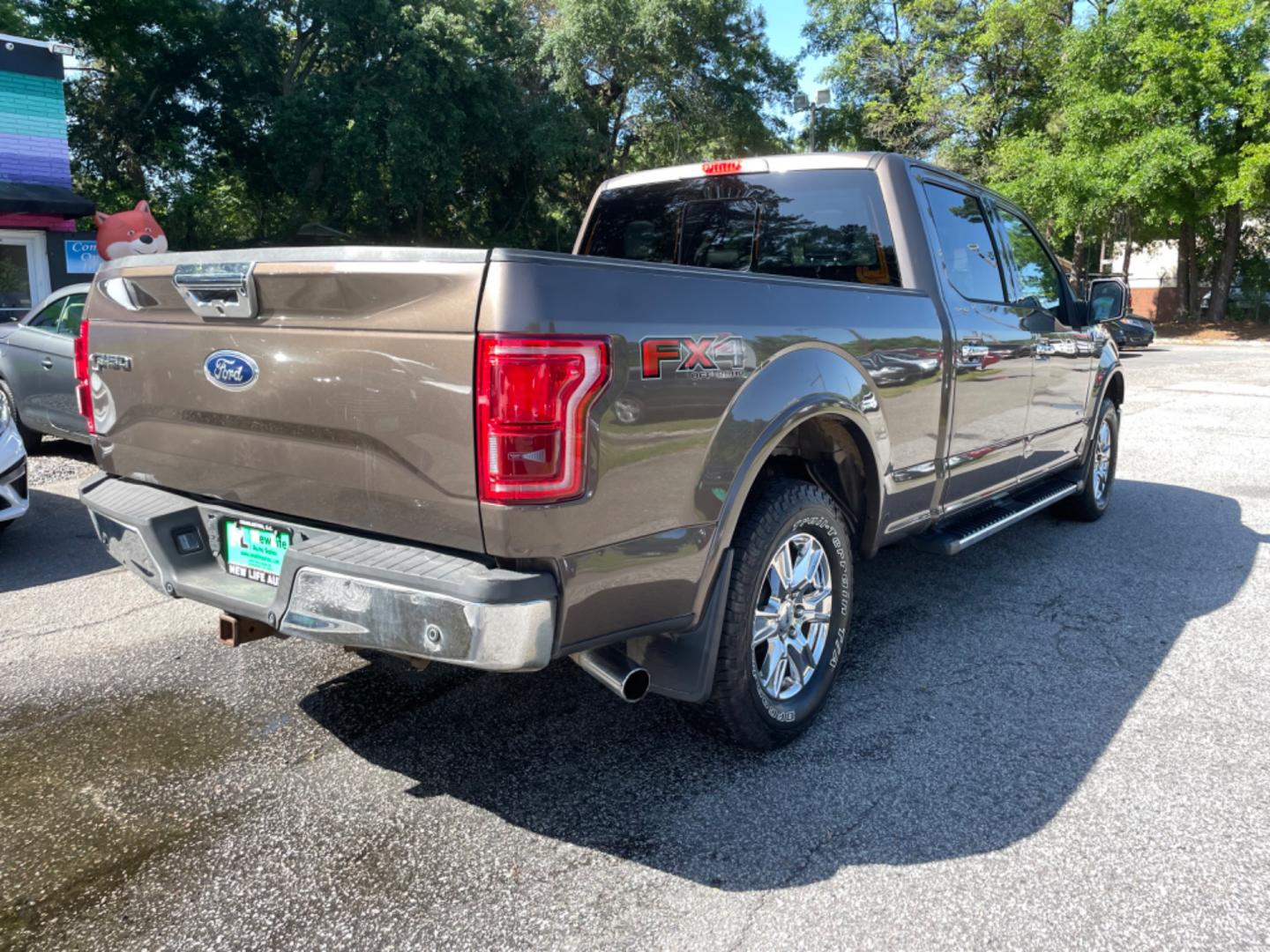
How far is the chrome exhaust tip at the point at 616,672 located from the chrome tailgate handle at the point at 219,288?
4.47 feet

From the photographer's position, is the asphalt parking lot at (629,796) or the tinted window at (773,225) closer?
the asphalt parking lot at (629,796)

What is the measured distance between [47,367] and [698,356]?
7143 millimetres

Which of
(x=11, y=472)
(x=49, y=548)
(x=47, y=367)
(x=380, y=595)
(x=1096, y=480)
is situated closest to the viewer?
(x=380, y=595)

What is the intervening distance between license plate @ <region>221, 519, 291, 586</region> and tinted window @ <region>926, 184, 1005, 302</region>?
3.01 meters

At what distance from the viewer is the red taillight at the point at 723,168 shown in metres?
4.29

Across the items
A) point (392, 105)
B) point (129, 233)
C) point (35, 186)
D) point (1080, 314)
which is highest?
point (392, 105)

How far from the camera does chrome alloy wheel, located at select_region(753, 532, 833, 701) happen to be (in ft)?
10.2

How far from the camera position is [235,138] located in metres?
24.8

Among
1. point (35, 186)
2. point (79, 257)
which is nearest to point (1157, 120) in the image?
point (79, 257)

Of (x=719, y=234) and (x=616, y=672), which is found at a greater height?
(x=719, y=234)

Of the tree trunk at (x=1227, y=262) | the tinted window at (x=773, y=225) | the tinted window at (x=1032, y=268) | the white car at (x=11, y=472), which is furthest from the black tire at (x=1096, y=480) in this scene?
the tree trunk at (x=1227, y=262)

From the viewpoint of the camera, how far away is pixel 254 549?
2.85m

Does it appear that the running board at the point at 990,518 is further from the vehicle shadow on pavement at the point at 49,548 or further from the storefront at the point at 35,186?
the storefront at the point at 35,186

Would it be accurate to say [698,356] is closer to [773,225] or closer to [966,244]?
[773,225]
